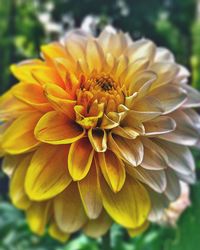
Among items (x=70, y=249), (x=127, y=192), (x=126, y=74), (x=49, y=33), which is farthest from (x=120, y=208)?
(x=49, y=33)

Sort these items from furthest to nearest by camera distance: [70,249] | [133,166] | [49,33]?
[49,33] → [70,249] → [133,166]

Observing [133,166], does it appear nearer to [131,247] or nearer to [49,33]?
[131,247]

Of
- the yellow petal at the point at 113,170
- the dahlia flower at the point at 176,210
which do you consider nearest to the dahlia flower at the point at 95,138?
the yellow petal at the point at 113,170

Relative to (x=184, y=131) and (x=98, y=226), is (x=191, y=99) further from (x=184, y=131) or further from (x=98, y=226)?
Answer: (x=98, y=226)

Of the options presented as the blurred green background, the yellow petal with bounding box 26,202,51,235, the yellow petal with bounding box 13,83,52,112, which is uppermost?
the yellow petal with bounding box 13,83,52,112

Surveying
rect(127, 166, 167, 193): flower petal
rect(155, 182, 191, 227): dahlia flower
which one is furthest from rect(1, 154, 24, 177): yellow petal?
rect(155, 182, 191, 227): dahlia flower

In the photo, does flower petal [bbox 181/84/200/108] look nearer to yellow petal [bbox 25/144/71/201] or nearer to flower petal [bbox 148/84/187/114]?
flower petal [bbox 148/84/187/114]
